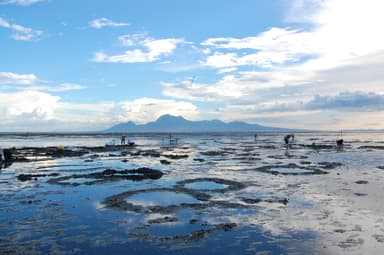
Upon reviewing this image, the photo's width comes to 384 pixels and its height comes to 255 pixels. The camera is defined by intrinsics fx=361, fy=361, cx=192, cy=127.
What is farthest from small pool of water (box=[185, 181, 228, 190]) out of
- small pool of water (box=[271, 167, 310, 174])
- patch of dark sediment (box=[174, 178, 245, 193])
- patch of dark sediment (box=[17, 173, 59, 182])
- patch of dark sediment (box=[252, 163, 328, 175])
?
patch of dark sediment (box=[17, 173, 59, 182])

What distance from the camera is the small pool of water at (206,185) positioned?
75.8 ft

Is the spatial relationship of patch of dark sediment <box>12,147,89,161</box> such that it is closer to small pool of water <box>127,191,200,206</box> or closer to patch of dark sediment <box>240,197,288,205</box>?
small pool of water <box>127,191,200,206</box>

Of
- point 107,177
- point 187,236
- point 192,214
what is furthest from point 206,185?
point 187,236

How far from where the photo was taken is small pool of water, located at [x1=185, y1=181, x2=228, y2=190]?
23094 mm

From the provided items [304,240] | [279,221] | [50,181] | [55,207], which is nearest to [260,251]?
[304,240]

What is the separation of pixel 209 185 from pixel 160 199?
5691 mm

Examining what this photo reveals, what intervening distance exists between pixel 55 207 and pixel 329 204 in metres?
13.4

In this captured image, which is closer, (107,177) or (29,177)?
(29,177)

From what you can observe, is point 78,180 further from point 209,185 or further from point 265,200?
point 265,200

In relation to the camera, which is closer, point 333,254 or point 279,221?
point 333,254

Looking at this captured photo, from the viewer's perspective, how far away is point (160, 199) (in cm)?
1930

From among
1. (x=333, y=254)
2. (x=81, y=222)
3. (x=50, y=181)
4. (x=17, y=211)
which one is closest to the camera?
(x=333, y=254)

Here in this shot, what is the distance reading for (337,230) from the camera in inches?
528

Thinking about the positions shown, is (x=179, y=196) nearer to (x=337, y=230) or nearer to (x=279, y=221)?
(x=279, y=221)
